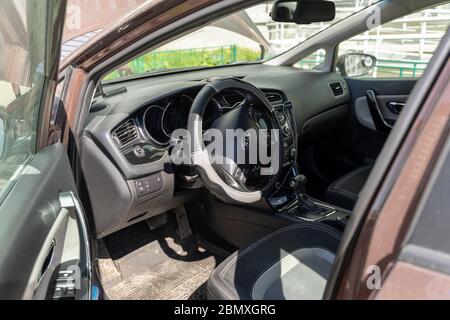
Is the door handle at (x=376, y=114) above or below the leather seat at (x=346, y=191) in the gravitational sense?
above

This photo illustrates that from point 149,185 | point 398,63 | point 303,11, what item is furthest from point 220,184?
point 398,63

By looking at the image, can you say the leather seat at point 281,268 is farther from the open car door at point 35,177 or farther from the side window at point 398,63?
the side window at point 398,63

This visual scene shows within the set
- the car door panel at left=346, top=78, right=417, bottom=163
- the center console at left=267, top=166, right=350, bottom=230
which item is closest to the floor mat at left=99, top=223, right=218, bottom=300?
the center console at left=267, top=166, right=350, bottom=230

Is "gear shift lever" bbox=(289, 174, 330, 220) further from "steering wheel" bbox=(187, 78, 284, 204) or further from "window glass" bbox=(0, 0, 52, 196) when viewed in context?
"window glass" bbox=(0, 0, 52, 196)

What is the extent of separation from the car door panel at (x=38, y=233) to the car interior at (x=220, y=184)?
62 centimetres

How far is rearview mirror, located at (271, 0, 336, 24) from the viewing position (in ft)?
8.67

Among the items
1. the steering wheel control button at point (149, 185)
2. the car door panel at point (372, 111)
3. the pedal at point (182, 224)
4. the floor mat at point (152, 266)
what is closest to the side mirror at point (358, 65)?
the car door panel at point (372, 111)

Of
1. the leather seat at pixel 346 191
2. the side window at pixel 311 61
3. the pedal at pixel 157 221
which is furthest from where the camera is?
the side window at pixel 311 61

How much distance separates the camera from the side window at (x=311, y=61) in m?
3.63

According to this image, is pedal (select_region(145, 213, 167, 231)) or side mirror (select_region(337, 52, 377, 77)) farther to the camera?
side mirror (select_region(337, 52, 377, 77))

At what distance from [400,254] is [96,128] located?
158cm

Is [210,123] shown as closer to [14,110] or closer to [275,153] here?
[275,153]

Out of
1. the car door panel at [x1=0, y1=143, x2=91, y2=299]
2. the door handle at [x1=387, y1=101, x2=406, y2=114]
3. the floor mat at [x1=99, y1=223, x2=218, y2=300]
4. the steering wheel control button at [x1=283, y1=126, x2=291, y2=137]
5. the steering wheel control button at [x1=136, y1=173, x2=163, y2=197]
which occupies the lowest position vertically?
the floor mat at [x1=99, y1=223, x2=218, y2=300]

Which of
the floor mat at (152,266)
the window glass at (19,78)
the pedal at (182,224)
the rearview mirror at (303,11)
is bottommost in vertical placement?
the floor mat at (152,266)
